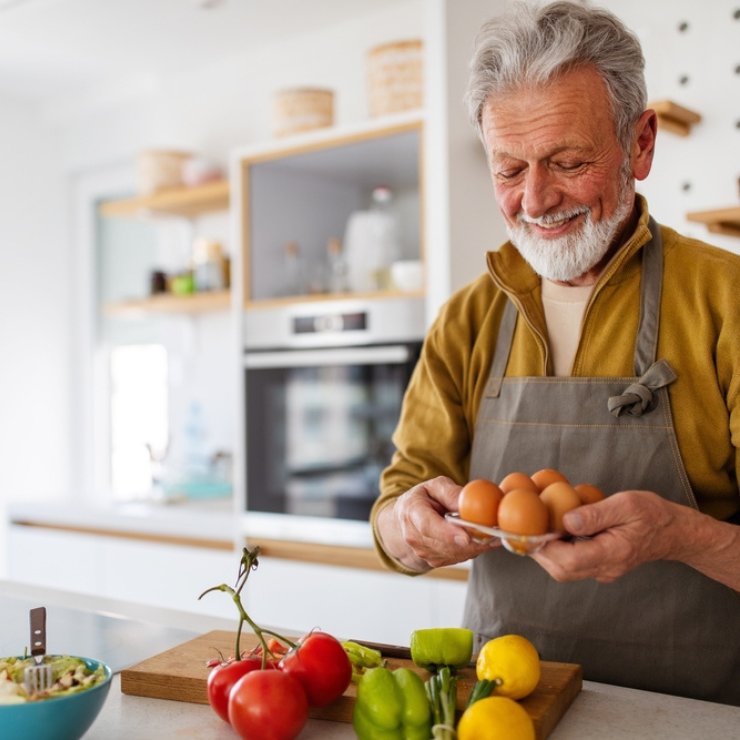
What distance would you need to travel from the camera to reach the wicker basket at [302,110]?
9.35 feet

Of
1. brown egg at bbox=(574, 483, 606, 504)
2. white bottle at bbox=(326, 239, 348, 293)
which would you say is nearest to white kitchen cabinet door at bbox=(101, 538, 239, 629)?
white bottle at bbox=(326, 239, 348, 293)

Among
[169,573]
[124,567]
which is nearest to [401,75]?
[169,573]

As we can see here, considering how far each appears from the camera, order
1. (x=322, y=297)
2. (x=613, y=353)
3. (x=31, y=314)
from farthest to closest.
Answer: (x=31, y=314) → (x=322, y=297) → (x=613, y=353)

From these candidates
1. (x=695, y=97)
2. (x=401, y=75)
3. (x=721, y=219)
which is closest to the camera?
(x=721, y=219)

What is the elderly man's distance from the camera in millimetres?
1226

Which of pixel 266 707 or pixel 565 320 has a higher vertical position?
pixel 565 320

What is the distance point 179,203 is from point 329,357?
47.1 inches

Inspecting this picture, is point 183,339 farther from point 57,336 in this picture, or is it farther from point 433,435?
point 433,435

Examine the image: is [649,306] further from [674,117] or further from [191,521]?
[191,521]

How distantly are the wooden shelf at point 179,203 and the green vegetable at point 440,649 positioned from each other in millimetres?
2505

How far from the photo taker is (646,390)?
4.09 ft

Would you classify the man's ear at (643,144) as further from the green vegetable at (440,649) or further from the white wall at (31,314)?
the white wall at (31,314)

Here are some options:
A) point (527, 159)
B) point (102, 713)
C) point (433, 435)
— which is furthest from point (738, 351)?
point (102, 713)

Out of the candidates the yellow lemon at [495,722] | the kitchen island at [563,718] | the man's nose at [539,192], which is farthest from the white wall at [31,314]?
the yellow lemon at [495,722]
